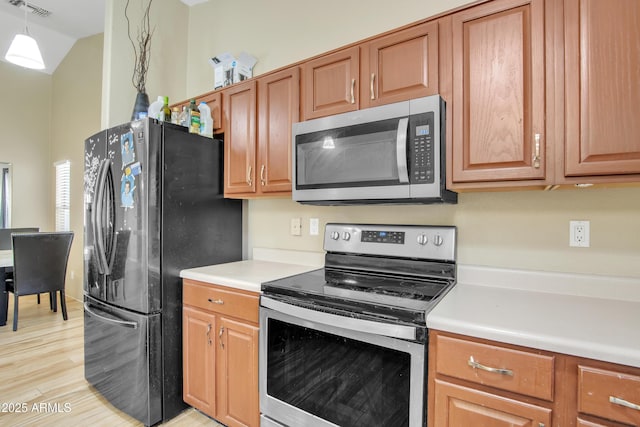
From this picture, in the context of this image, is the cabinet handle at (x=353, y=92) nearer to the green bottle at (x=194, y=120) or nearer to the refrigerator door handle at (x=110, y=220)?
the green bottle at (x=194, y=120)

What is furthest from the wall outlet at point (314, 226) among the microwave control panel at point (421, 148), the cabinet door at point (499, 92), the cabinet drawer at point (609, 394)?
the cabinet drawer at point (609, 394)

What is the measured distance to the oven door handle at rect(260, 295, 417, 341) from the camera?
110cm

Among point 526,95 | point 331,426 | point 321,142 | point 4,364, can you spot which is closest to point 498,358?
point 331,426

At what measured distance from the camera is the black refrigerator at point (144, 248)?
177cm

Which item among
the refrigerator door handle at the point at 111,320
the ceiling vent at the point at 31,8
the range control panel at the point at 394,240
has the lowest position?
the refrigerator door handle at the point at 111,320

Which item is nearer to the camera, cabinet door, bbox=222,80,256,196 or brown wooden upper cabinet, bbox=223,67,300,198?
brown wooden upper cabinet, bbox=223,67,300,198

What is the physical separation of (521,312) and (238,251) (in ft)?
5.84

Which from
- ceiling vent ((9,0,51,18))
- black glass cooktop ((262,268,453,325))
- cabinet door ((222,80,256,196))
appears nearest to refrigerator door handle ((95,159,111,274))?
cabinet door ((222,80,256,196))

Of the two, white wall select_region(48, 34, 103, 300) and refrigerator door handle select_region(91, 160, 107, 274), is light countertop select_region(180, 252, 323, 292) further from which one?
white wall select_region(48, 34, 103, 300)

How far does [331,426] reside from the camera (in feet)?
4.23

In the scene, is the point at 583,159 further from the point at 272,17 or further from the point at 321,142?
the point at 272,17

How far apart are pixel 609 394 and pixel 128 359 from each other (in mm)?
2145

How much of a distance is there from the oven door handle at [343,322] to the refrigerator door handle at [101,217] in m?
1.17

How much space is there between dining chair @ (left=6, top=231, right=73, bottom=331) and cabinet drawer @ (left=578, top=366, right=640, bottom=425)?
439 cm
